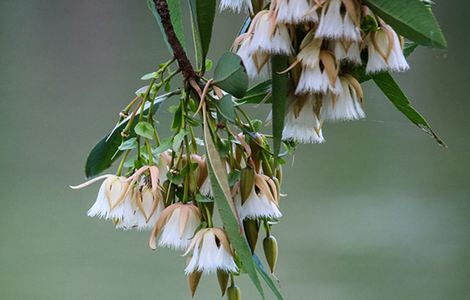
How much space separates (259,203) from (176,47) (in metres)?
0.14

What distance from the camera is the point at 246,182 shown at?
49 centimetres

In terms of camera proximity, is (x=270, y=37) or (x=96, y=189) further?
(x=96, y=189)

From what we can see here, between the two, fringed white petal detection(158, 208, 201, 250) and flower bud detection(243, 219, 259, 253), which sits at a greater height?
fringed white petal detection(158, 208, 201, 250)

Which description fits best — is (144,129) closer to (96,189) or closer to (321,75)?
(321,75)

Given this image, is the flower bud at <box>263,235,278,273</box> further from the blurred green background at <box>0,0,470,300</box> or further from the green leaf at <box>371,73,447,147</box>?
the blurred green background at <box>0,0,470,300</box>

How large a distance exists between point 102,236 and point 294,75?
146 cm

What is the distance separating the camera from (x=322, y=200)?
192cm

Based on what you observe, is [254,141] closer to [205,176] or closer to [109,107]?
[205,176]

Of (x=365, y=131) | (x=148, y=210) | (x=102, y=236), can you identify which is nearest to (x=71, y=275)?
(x=102, y=236)

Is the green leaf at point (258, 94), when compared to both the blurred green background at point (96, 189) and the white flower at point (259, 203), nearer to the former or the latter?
the white flower at point (259, 203)

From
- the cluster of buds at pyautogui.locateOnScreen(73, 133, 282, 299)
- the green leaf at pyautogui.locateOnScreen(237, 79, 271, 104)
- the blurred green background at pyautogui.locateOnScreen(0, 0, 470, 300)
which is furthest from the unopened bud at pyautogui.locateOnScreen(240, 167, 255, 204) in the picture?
the blurred green background at pyautogui.locateOnScreen(0, 0, 470, 300)

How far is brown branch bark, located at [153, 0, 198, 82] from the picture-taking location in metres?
0.50

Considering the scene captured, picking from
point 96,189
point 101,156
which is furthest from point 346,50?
point 96,189

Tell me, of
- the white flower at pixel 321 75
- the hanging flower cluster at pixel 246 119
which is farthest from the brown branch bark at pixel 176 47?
the white flower at pixel 321 75
